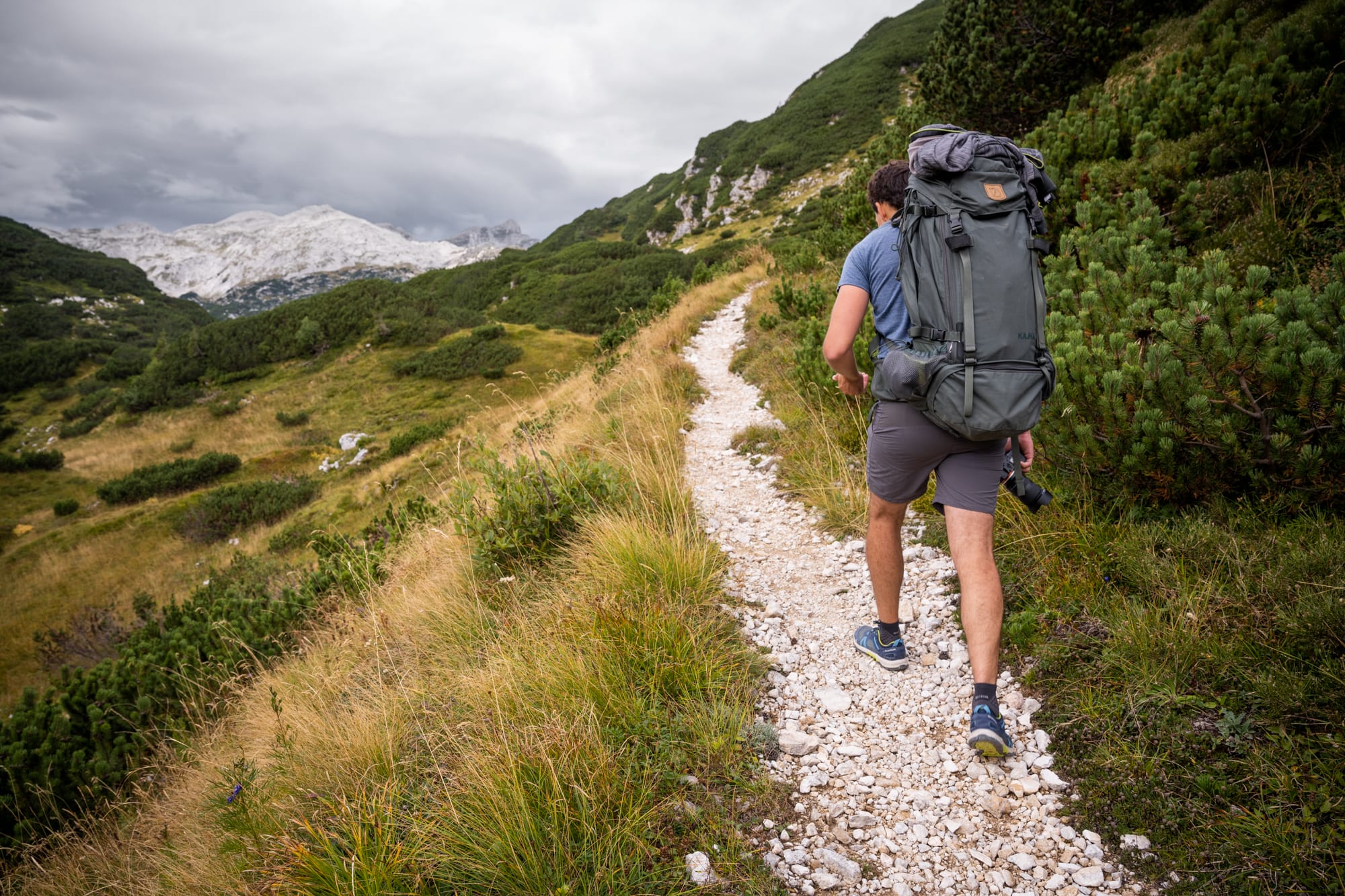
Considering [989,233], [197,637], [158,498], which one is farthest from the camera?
[158,498]

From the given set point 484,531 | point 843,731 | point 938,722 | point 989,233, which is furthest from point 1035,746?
point 484,531

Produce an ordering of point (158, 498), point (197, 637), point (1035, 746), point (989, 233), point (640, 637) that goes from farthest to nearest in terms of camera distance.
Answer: point (158, 498) → point (197, 637) → point (640, 637) → point (1035, 746) → point (989, 233)

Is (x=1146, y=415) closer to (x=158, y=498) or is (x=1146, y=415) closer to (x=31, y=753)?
(x=31, y=753)

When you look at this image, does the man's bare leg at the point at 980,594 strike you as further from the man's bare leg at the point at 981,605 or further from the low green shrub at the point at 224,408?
the low green shrub at the point at 224,408

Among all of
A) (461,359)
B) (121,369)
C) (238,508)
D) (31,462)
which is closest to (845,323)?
(238,508)

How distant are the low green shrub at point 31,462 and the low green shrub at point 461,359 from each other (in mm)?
15467

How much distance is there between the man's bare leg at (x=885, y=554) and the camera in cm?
271

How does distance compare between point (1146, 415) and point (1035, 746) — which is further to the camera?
point (1146, 415)

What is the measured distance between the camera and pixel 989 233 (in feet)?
6.93

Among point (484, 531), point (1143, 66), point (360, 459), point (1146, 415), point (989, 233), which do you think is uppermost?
point (1143, 66)

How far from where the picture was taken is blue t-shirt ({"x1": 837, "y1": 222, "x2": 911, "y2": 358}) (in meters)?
2.38

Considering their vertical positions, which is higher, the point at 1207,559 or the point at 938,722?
the point at 1207,559

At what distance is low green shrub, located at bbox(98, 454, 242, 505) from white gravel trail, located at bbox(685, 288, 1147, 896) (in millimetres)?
25669

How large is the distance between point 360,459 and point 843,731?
74.8 ft
